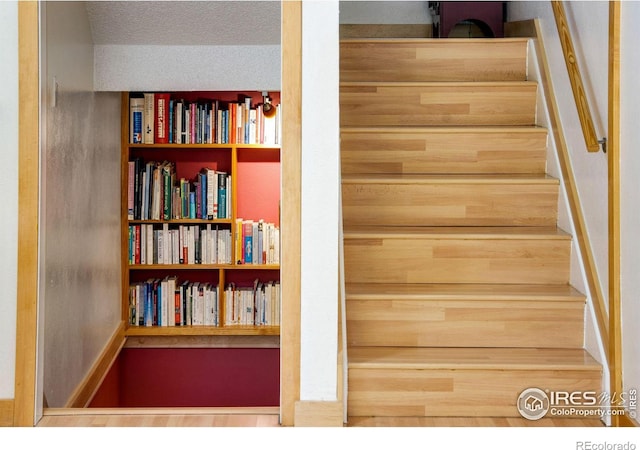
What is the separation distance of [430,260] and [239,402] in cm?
235

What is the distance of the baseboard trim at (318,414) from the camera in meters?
2.73

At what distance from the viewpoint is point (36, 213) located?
2799 millimetres

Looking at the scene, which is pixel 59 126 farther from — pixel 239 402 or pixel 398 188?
pixel 239 402

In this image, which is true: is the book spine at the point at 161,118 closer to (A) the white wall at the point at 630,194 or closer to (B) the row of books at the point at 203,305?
(B) the row of books at the point at 203,305

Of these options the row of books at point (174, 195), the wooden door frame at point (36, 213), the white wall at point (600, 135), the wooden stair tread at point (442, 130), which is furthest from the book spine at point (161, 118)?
the white wall at point (600, 135)

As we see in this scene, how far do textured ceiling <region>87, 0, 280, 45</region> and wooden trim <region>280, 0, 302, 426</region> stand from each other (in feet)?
2.82

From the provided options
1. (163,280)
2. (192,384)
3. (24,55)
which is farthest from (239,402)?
(24,55)

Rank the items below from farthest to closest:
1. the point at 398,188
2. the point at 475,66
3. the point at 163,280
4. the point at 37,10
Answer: the point at 163,280
the point at 475,66
the point at 398,188
the point at 37,10

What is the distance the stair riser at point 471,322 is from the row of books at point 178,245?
2.05 meters

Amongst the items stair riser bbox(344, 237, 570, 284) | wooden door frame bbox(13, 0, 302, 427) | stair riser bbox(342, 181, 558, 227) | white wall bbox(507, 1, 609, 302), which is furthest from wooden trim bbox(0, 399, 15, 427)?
white wall bbox(507, 1, 609, 302)

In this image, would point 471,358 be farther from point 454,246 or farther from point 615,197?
point 615,197

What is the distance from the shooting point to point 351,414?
2832 mm

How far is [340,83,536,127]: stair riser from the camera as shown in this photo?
3822mm
